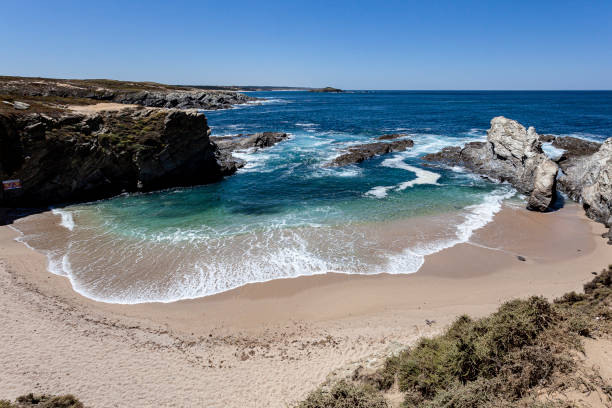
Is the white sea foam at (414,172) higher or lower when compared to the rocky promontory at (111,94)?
Answer: lower

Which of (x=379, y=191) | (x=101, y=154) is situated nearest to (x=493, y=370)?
(x=379, y=191)

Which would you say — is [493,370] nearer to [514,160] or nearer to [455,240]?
[455,240]

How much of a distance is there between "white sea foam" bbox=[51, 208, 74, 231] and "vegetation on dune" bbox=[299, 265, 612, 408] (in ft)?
70.0

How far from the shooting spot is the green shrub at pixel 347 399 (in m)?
7.08

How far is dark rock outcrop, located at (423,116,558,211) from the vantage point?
78.0ft

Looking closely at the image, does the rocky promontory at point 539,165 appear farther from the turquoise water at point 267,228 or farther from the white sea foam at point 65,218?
the white sea foam at point 65,218

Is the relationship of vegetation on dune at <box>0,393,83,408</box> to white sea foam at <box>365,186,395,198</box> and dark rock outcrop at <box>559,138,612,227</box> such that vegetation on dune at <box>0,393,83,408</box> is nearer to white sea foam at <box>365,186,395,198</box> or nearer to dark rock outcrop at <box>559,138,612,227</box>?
white sea foam at <box>365,186,395,198</box>

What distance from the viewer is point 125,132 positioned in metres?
28.9

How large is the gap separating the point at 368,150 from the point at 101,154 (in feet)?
103

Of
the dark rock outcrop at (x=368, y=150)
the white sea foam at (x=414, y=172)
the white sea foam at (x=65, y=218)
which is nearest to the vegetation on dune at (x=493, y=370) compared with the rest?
the white sea foam at (x=65, y=218)

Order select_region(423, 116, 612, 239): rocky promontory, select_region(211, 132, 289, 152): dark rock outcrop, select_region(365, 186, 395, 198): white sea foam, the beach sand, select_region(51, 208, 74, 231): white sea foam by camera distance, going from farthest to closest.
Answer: select_region(211, 132, 289, 152): dark rock outcrop, select_region(365, 186, 395, 198): white sea foam, select_region(423, 116, 612, 239): rocky promontory, select_region(51, 208, 74, 231): white sea foam, the beach sand

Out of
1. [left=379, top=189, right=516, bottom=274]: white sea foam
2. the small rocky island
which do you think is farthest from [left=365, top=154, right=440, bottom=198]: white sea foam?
[left=379, top=189, right=516, bottom=274]: white sea foam

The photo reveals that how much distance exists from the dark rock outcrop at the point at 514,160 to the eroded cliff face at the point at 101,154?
94.0 feet

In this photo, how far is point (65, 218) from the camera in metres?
22.3
